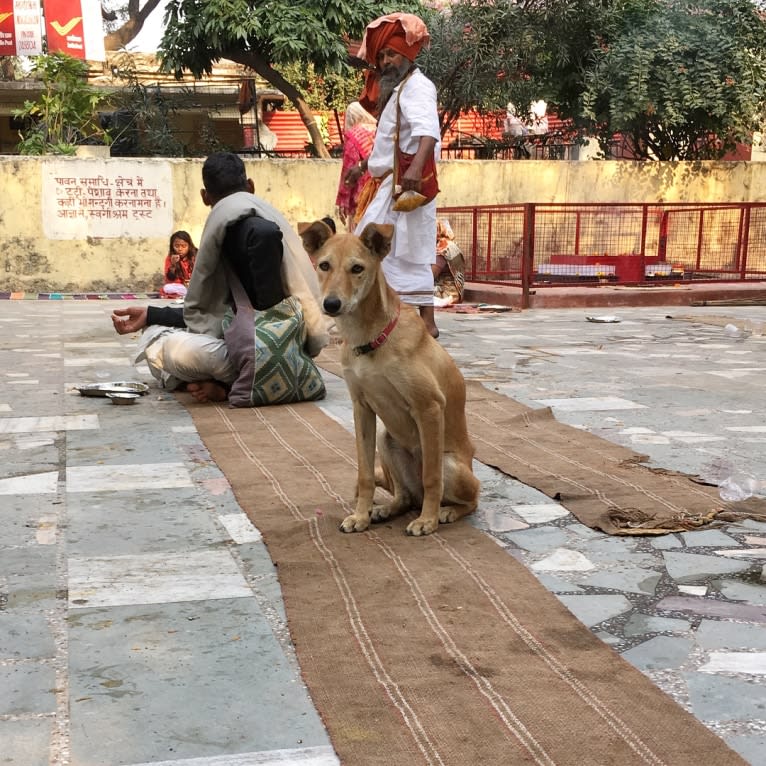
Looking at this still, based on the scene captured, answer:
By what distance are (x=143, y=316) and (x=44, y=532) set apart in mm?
2893

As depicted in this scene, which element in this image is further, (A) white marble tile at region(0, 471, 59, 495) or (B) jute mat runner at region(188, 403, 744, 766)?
(A) white marble tile at region(0, 471, 59, 495)

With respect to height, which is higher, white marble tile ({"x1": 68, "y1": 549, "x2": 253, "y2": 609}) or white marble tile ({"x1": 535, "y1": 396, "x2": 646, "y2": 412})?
white marble tile ({"x1": 68, "y1": 549, "x2": 253, "y2": 609})

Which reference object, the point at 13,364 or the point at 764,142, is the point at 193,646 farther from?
the point at 764,142

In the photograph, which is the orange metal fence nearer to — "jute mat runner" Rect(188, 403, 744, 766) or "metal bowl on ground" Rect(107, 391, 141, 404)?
Answer: "metal bowl on ground" Rect(107, 391, 141, 404)

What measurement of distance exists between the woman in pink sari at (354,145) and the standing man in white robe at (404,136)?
40.9 inches

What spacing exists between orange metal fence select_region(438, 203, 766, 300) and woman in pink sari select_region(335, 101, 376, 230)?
4.33 meters

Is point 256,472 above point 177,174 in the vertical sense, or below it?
below

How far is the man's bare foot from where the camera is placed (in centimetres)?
595

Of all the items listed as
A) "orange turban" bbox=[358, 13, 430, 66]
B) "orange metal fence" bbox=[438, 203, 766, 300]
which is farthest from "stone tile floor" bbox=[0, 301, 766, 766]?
"orange metal fence" bbox=[438, 203, 766, 300]

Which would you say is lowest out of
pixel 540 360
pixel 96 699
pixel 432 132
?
pixel 540 360

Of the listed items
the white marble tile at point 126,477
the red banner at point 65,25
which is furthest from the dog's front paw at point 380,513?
the red banner at point 65,25

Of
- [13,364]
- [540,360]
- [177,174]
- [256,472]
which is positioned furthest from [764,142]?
[256,472]

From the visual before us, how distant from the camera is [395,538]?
136 inches

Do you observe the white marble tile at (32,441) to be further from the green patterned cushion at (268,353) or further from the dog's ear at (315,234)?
the dog's ear at (315,234)
